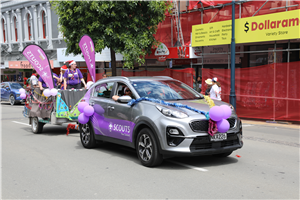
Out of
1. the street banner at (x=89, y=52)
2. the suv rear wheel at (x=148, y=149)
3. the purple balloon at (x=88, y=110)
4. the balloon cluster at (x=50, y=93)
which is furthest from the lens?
the street banner at (x=89, y=52)

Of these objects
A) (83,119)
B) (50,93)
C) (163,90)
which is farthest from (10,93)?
(163,90)

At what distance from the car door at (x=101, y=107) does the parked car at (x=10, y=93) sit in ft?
58.3

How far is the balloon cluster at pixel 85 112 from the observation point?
793 centimetres

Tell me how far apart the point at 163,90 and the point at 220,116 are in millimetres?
1611

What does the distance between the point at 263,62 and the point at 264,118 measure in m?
4.50

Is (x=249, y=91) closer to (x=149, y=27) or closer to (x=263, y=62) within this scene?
(x=263, y=62)

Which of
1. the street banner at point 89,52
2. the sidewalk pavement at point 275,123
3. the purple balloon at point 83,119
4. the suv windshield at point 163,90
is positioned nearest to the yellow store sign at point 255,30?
the sidewalk pavement at point 275,123

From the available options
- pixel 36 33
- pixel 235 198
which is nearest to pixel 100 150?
pixel 235 198

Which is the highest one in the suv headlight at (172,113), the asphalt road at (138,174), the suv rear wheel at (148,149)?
the suv headlight at (172,113)

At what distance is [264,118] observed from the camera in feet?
44.6

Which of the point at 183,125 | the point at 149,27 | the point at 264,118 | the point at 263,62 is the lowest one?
the point at 264,118

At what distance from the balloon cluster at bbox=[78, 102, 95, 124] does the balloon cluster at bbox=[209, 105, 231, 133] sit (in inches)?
122

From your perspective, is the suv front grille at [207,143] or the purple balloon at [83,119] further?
the purple balloon at [83,119]

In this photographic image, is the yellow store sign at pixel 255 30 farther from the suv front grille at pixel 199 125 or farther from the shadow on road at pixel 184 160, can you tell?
the suv front grille at pixel 199 125
